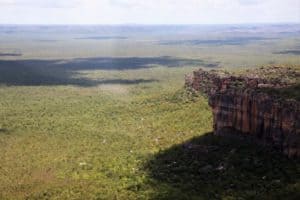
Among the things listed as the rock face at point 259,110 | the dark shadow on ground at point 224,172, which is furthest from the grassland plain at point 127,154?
the rock face at point 259,110

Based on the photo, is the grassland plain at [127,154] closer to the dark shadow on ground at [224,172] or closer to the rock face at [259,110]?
the dark shadow on ground at [224,172]

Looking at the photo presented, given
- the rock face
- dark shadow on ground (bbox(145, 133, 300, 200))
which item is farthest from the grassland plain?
the rock face

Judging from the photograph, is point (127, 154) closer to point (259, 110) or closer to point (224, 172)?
point (224, 172)

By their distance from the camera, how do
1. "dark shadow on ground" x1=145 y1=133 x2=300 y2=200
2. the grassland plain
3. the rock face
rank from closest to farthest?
"dark shadow on ground" x1=145 y1=133 x2=300 y2=200 → the grassland plain → the rock face

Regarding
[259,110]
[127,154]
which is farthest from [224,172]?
[127,154]

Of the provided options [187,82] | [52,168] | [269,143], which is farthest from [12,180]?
[187,82]

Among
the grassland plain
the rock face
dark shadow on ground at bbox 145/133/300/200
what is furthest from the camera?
the rock face

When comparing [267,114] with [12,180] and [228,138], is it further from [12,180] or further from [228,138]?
[12,180]

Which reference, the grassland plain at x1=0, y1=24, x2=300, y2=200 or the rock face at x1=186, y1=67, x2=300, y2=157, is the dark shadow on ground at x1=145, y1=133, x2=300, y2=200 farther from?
the rock face at x1=186, y1=67, x2=300, y2=157
